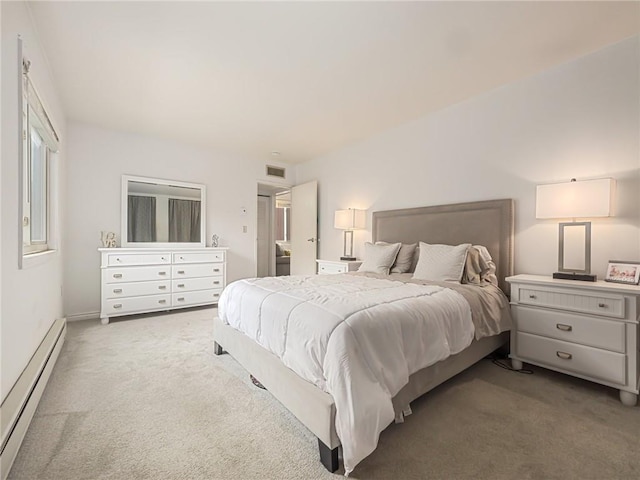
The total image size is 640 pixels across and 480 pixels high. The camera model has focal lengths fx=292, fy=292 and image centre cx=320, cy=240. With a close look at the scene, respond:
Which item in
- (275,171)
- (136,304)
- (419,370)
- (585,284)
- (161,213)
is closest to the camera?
(419,370)

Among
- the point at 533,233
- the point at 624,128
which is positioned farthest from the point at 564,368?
the point at 624,128

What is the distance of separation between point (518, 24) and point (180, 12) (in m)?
2.24

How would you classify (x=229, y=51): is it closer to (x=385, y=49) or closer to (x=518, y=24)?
(x=385, y=49)

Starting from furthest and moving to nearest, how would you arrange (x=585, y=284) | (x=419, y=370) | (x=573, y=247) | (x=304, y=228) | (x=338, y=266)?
1. (x=304, y=228)
2. (x=338, y=266)
3. (x=573, y=247)
4. (x=585, y=284)
5. (x=419, y=370)

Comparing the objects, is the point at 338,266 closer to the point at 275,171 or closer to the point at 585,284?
the point at 275,171

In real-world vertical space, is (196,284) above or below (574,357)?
above

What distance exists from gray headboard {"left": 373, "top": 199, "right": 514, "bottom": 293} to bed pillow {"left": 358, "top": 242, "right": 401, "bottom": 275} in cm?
37

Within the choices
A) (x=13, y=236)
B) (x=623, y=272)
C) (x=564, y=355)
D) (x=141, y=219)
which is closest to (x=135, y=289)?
(x=141, y=219)

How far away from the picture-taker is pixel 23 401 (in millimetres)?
1510

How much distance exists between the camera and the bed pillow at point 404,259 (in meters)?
3.19

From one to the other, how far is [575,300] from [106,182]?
16.7ft

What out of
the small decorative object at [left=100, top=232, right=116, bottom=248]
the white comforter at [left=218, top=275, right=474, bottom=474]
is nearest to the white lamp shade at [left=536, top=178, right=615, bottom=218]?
the white comforter at [left=218, top=275, right=474, bottom=474]

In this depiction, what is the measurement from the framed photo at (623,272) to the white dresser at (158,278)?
13.8 ft

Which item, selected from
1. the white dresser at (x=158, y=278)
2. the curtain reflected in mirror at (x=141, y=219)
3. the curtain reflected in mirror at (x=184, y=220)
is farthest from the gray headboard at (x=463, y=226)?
the curtain reflected in mirror at (x=141, y=219)
